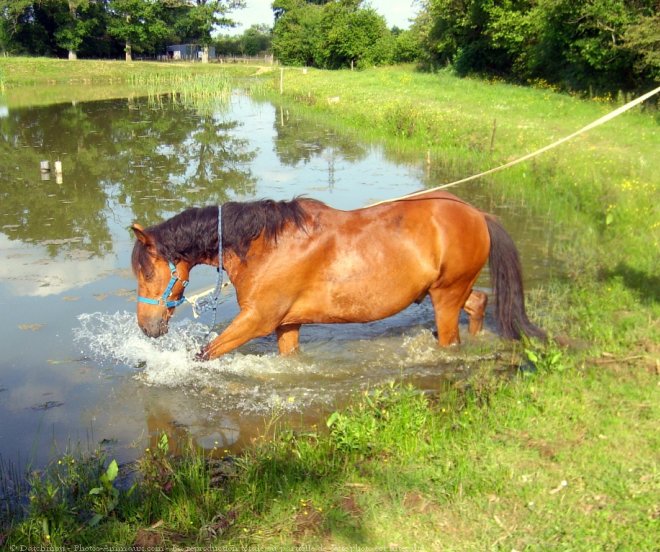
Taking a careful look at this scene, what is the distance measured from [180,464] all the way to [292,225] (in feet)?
7.16

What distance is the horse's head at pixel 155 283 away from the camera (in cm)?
502

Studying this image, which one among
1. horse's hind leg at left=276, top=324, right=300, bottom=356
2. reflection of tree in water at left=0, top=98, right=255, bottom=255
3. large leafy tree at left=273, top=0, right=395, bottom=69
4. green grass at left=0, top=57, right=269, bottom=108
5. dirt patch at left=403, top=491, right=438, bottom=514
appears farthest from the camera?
large leafy tree at left=273, top=0, right=395, bottom=69

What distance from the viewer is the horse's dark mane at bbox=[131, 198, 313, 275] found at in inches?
197

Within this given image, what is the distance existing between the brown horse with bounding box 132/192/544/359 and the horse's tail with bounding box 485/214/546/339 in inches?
0.5

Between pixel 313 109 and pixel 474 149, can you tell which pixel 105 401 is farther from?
pixel 313 109

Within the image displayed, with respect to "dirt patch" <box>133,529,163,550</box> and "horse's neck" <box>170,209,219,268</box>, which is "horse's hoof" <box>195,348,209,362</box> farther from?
"dirt patch" <box>133,529,163,550</box>

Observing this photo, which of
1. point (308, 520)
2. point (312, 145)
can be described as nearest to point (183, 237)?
point (308, 520)

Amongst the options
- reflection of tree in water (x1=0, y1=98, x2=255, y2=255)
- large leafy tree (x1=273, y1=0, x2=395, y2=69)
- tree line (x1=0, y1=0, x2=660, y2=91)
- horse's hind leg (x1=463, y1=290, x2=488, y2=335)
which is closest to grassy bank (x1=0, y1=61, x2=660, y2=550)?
horse's hind leg (x1=463, y1=290, x2=488, y2=335)

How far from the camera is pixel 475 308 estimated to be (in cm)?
636

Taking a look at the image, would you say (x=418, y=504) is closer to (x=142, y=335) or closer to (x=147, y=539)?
(x=147, y=539)

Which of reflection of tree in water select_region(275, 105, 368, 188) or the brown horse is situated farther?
reflection of tree in water select_region(275, 105, 368, 188)

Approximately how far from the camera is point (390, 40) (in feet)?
193

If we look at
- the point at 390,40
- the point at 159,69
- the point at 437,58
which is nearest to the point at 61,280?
the point at 437,58

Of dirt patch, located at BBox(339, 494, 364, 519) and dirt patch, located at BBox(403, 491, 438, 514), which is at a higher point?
dirt patch, located at BBox(403, 491, 438, 514)
